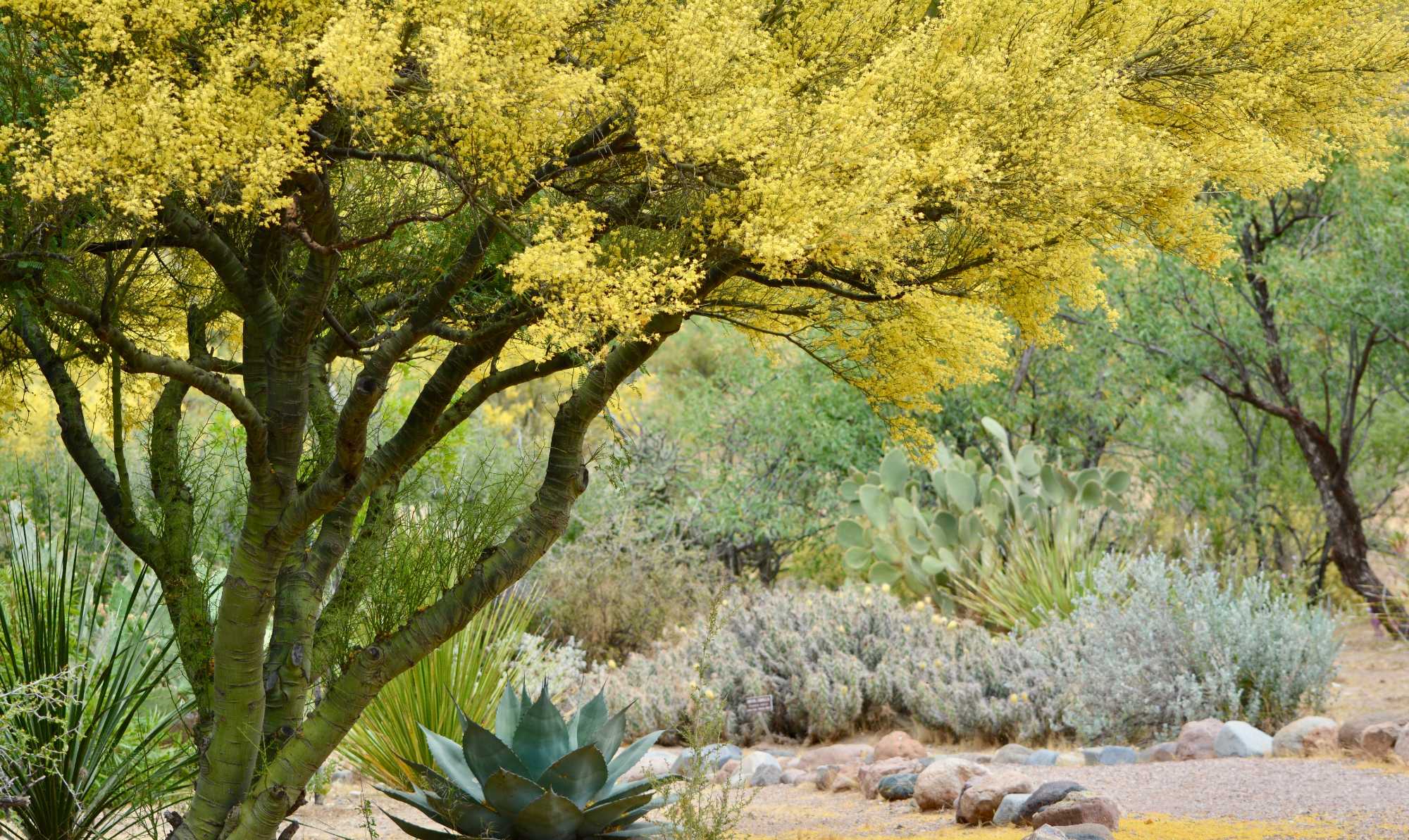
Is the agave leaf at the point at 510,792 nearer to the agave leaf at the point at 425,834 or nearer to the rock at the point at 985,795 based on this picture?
the agave leaf at the point at 425,834

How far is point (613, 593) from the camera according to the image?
1169cm

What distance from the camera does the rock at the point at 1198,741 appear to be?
7.12m

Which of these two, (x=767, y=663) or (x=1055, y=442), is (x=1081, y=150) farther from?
(x=1055, y=442)

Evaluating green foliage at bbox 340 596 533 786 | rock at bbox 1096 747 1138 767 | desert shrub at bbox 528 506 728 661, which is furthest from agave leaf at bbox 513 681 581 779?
desert shrub at bbox 528 506 728 661

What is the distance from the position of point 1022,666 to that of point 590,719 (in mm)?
4183

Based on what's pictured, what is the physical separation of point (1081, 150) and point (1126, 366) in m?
10.2

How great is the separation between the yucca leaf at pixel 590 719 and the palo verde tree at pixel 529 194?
0.83m

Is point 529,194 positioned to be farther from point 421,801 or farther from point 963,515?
point 963,515

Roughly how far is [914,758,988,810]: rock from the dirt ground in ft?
0.21

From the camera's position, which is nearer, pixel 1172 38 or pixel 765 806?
pixel 1172 38

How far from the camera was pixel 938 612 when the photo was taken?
11711 mm

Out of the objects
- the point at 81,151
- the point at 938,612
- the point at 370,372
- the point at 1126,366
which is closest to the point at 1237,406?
the point at 1126,366

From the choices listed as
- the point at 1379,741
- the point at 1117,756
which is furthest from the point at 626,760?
the point at 1379,741

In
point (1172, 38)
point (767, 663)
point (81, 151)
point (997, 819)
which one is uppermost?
point (1172, 38)
